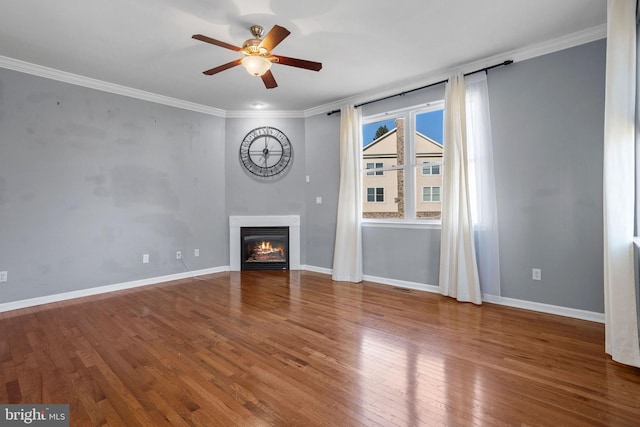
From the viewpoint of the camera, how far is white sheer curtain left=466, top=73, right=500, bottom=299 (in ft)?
11.2

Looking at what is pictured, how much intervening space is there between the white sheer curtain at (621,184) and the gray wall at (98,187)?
16.1 feet

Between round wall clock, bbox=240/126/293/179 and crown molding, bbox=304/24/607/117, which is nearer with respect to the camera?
crown molding, bbox=304/24/607/117

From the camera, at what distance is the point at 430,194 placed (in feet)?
13.4

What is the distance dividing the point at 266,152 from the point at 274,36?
300 centimetres

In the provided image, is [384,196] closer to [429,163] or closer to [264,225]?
[429,163]

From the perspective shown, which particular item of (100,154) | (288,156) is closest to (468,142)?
(288,156)

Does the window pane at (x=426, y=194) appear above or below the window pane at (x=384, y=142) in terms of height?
below

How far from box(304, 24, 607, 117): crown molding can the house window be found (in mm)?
1381

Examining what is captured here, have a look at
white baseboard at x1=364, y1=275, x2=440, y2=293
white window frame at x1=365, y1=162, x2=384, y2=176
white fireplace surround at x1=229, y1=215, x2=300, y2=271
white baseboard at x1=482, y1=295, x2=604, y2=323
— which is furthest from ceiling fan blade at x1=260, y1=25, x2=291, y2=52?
white baseboard at x1=482, y1=295, x2=604, y2=323

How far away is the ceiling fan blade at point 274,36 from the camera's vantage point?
7.53ft

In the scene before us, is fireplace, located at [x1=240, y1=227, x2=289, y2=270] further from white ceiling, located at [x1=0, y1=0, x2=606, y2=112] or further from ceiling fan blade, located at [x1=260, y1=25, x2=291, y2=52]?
ceiling fan blade, located at [x1=260, y1=25, x2=291, y2=52]

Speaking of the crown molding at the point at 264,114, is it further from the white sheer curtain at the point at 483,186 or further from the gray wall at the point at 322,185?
the white sheer curtain at the point at 483,186

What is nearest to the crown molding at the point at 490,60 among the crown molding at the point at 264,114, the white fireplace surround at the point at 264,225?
the crown molding at the point at 264,114

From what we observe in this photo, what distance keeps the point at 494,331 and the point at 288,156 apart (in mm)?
3984
